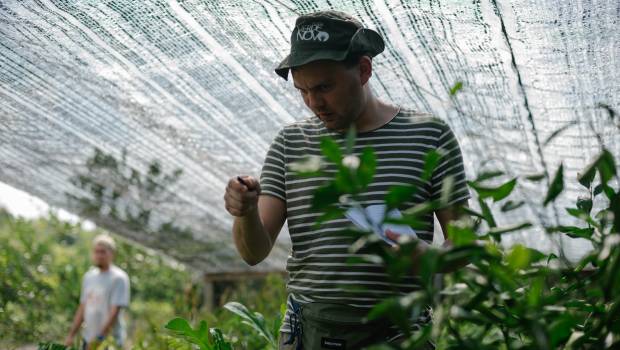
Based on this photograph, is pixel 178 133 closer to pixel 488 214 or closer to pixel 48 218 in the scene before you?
pixel 488 214

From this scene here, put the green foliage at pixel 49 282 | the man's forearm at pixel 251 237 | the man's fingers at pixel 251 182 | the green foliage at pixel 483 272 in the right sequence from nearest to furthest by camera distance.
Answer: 1. the green foliage at pixel 483 272
2. the man's fingers at pixel 251 182
3. the man's forearm at pixel 251 237
4. the green foliage at pixel 49 282

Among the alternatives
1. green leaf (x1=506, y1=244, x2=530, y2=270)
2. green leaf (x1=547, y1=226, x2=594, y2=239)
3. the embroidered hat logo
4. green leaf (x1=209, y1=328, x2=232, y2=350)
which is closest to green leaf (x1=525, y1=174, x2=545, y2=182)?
green leaf (x1=506, y1=244, x2=530, y2=270)

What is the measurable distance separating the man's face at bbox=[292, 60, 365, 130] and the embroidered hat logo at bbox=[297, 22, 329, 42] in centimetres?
6

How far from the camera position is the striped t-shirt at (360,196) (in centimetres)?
198

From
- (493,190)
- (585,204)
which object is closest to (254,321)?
(585,204)

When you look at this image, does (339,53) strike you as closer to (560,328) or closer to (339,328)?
(339,328)

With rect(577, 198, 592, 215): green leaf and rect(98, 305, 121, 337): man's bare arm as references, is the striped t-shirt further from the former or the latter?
rect(98, 305, 121, 337): man's bare arm

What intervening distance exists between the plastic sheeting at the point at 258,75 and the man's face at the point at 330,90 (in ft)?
0.96

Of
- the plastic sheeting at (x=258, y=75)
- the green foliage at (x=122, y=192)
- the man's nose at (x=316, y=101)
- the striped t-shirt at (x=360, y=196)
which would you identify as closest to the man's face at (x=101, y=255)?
the green foliage at (x=122, y=192)

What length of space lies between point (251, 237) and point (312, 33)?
0.49 m

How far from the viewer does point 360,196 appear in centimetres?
202

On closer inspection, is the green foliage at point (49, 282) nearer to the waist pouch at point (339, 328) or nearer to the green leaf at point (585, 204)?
the waist pouch at point (339, 328)

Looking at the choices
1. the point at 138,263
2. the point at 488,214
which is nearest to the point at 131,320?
the point at 138,263

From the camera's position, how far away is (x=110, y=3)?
9.05 ft
